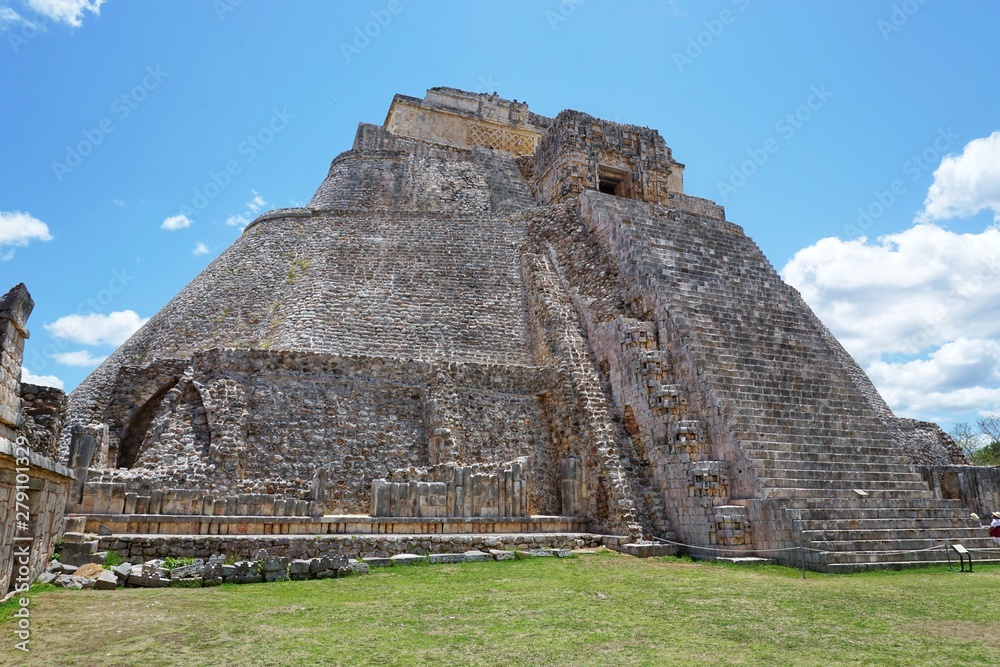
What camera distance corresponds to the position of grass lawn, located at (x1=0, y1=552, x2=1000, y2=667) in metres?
4.67

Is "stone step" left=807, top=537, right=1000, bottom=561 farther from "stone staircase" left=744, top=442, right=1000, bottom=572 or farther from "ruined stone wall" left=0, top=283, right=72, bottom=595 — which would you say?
"ruined stone wall" left=0, top=283, right=72, bottom=595

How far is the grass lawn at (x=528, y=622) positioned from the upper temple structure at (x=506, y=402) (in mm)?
2060

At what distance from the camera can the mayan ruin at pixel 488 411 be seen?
955 cm

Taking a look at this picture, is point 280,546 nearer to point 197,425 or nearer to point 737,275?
point 197,425

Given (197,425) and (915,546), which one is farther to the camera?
(197,425)

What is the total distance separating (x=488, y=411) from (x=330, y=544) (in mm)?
4457

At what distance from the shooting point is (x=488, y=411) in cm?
1305

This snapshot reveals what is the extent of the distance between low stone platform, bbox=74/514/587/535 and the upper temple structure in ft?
0.11

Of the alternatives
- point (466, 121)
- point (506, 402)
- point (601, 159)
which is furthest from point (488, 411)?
point (466, 121)

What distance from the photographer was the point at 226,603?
6488 millimetres

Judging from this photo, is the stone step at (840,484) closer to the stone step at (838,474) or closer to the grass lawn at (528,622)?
the stone step at (838,474)

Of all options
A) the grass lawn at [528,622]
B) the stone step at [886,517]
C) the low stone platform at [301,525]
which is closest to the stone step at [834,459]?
the stone step at [886,517]

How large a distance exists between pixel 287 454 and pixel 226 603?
5198 millimetres

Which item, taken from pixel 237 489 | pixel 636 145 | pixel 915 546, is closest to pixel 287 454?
pixel 237 489
